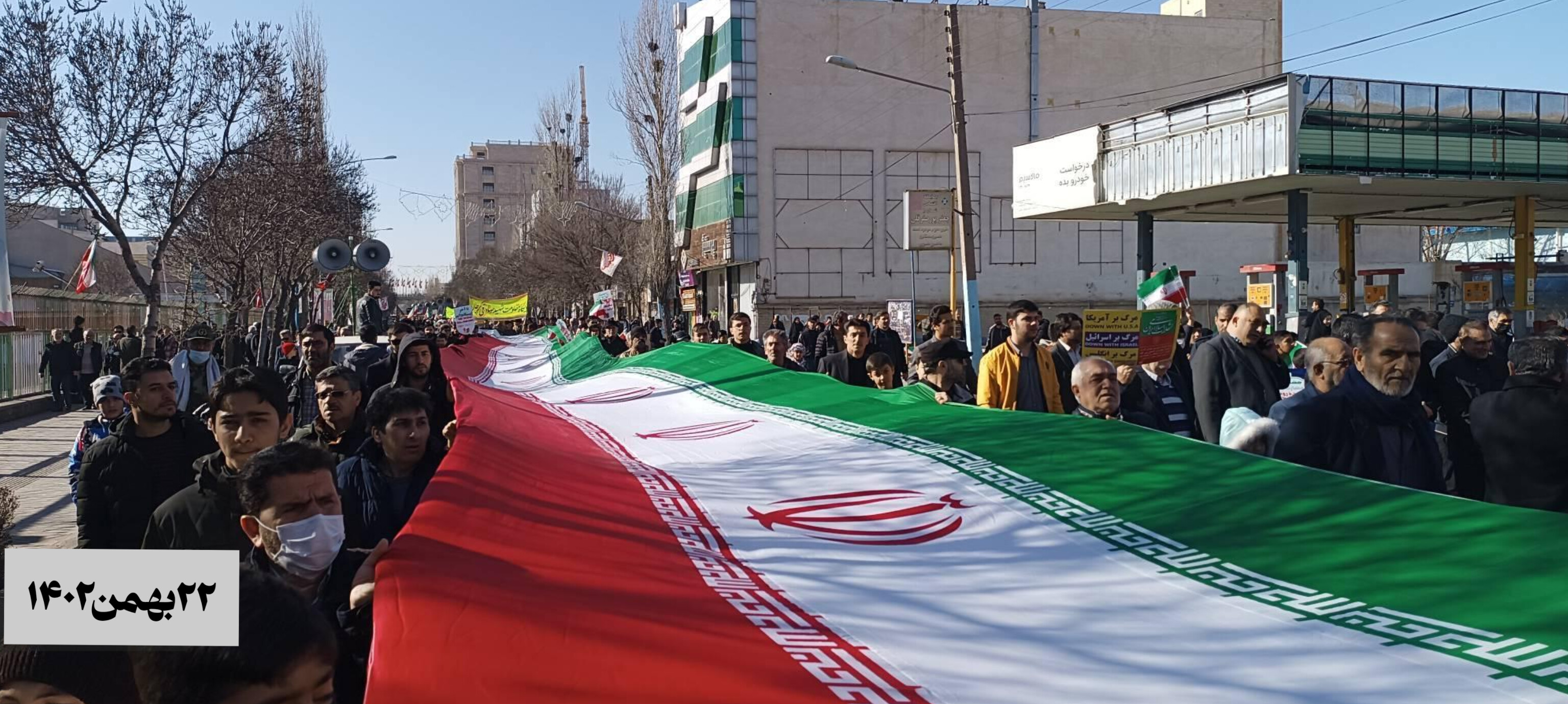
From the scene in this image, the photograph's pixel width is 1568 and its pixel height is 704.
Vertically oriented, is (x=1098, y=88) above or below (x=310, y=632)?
above

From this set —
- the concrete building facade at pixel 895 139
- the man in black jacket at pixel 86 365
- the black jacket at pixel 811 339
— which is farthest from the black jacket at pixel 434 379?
the concrete building facade at pixel 895 139

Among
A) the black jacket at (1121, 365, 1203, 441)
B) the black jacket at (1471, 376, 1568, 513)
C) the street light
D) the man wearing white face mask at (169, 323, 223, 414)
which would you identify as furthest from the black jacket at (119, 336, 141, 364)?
the black jacket at (1471, 376, 1568, 513)

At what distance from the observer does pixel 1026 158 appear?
3375 centimetres

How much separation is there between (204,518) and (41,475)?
41.4 ft

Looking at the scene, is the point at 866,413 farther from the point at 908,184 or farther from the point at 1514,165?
the point at 908,184

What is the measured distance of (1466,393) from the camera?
846 cm

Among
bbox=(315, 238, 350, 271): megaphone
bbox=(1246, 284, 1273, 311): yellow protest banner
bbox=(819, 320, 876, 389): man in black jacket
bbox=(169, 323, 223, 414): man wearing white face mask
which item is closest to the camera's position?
bbox=(819, 320, 876, 389): man in black jacket

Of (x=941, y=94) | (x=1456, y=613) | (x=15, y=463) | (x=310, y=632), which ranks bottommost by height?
(x=15, y=463)

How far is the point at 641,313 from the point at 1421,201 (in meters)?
33.2

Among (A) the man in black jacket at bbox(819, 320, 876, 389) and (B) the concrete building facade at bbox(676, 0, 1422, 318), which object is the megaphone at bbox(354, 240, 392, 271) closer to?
(A) the man in black jacket at bbox(819, 320, 876, 389)

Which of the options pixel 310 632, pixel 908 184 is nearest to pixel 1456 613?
pixel 310 632

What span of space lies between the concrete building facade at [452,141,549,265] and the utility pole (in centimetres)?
14278

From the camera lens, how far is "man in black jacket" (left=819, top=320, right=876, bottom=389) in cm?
1078

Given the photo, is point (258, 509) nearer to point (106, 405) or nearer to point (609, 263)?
point (106, 405)
